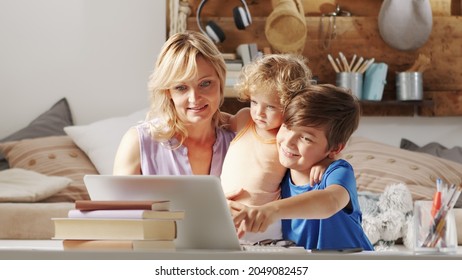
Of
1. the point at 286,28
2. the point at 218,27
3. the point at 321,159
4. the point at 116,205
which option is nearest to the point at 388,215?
the point at 286,28

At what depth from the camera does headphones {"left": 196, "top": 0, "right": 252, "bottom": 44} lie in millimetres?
4195

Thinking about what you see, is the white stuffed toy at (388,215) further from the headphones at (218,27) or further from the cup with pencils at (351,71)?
the headphones at (218,27)

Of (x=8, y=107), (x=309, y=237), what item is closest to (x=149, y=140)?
(x=309, y=237)

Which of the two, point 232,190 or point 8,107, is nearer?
point 232,190

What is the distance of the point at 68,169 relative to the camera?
3.80 metres

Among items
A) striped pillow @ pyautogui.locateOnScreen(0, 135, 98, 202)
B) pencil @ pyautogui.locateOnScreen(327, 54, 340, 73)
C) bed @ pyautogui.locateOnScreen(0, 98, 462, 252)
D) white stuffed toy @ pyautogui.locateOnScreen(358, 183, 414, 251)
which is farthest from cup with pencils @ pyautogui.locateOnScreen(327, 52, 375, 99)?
striped pillow @ pyautogui.locateOnScreen(0, 135, 98, 202)

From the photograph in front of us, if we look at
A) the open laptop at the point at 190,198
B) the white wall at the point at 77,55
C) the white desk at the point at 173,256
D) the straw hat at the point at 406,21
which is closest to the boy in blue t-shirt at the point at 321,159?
the open laptop at the point at 190,198

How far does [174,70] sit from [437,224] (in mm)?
748

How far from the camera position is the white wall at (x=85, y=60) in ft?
14.4

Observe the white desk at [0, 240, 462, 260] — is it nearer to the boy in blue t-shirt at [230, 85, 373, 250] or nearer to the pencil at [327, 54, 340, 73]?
the boy in blue t-shirt at [230, 85, 373, 250]

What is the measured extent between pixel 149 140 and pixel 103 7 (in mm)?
2401

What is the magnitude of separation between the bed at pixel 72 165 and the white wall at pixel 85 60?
12 cm

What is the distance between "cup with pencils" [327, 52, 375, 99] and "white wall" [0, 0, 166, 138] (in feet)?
2.96
